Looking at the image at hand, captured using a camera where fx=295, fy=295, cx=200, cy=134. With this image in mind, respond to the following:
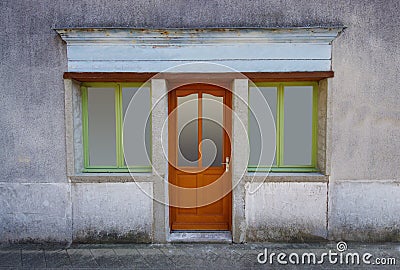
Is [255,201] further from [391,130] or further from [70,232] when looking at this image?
[70,232]

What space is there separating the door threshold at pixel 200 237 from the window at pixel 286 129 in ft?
3.90

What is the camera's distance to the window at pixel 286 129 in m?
4.87

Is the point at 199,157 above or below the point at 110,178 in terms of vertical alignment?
above

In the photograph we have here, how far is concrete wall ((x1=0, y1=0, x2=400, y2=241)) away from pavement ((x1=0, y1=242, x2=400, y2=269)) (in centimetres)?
22

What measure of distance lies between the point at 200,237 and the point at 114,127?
7.58 feet

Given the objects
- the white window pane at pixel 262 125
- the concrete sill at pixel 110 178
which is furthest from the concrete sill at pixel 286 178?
the concrete sill at pixel 110 178

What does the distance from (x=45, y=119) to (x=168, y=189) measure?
2229mm

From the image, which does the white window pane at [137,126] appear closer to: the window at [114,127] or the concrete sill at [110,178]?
the window at [114,127]

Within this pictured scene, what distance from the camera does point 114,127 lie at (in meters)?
4.93

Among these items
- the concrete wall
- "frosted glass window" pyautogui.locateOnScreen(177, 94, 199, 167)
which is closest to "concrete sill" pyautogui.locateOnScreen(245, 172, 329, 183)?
the concrete wall

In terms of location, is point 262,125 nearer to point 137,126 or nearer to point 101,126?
point 137,126

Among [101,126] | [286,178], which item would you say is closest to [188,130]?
[101,126]

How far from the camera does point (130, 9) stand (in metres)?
4.53

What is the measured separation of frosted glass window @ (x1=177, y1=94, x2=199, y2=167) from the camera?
496cm
